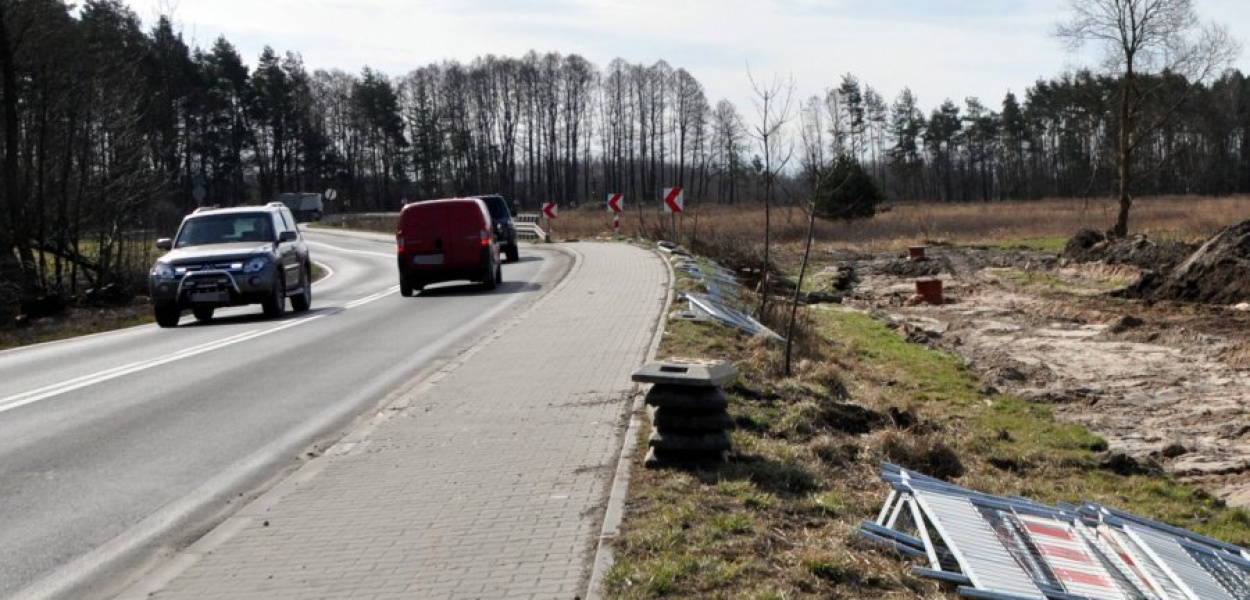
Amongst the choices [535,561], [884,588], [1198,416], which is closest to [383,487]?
[535,561]

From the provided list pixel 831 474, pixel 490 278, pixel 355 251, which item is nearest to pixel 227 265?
pixel 490 278

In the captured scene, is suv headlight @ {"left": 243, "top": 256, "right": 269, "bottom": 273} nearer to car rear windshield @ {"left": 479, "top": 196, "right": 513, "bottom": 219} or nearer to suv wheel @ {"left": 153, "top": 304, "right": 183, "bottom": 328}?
suv wheel @ {"left": 153, "top": 304, "right": 183, "bottom": 328}

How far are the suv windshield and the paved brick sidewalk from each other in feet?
31.5

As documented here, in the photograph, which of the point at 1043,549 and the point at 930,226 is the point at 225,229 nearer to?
the point at 1043,549

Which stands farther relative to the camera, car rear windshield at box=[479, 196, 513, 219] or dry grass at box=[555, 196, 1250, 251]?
dry grass at box=[555, 196, 1250, 251]

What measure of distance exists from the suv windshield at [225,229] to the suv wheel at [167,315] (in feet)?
4.46

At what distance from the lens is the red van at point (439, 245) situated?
2445cm

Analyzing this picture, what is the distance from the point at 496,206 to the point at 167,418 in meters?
27.3

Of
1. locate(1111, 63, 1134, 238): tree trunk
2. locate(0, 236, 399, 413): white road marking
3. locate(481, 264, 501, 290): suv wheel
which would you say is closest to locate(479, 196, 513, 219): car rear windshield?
locate(481, 264, 501, 290): suv wheel

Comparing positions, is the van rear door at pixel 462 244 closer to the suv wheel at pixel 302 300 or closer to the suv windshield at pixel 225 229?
the suv wheel at pixel 302 300

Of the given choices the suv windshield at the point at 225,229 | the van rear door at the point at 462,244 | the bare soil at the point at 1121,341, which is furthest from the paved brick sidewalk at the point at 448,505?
the van rear door at the point at 462,244

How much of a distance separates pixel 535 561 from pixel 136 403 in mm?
6985

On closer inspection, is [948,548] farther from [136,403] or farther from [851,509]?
[136,403]

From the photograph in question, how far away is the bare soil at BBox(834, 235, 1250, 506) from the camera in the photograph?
39.2 ft
